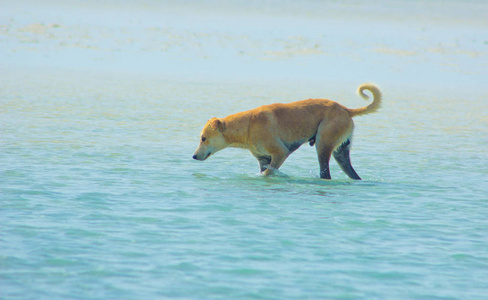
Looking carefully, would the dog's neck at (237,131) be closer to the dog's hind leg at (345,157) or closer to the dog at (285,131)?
the dog at (285,131)

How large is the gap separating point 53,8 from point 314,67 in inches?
1554

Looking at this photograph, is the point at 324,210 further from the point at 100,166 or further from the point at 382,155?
the point at 382,155

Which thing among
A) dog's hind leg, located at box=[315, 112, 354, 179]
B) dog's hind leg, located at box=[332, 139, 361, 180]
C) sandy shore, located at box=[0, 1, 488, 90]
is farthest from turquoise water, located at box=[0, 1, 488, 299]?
sandy shore, located at box=[0, 1, 488, 90]

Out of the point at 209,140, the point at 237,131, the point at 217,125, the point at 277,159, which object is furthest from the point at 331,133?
the point at 209,140

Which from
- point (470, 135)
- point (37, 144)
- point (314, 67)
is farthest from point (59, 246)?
point (314, 67)

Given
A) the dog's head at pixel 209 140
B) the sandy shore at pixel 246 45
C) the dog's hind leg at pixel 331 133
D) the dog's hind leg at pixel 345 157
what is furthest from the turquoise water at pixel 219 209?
the sandy shore at pixel 246 45

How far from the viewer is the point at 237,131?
36.8ft

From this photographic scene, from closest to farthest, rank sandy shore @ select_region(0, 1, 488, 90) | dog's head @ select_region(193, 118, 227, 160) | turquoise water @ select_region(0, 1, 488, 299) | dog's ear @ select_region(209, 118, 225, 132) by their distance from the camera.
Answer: turquoise water @ select_region(0, 1, 488, 299), dog's ear @ select_region(209, 118, 225, 132), dog's head @ select_region(193, 118, 227, 160), sandy shore @ select_region(0, 1, 488, 90)

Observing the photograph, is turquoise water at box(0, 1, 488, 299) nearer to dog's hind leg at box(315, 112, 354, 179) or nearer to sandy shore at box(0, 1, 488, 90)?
dog's hind leg at box(315, 112, 354, 179)

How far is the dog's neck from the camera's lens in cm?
1120

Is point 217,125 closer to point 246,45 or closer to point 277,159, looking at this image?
point 277,159

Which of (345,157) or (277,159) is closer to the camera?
(277,159)

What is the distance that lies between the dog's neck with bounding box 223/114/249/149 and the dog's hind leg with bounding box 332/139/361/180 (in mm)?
1387

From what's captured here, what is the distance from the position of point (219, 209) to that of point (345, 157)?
10.1 ft
